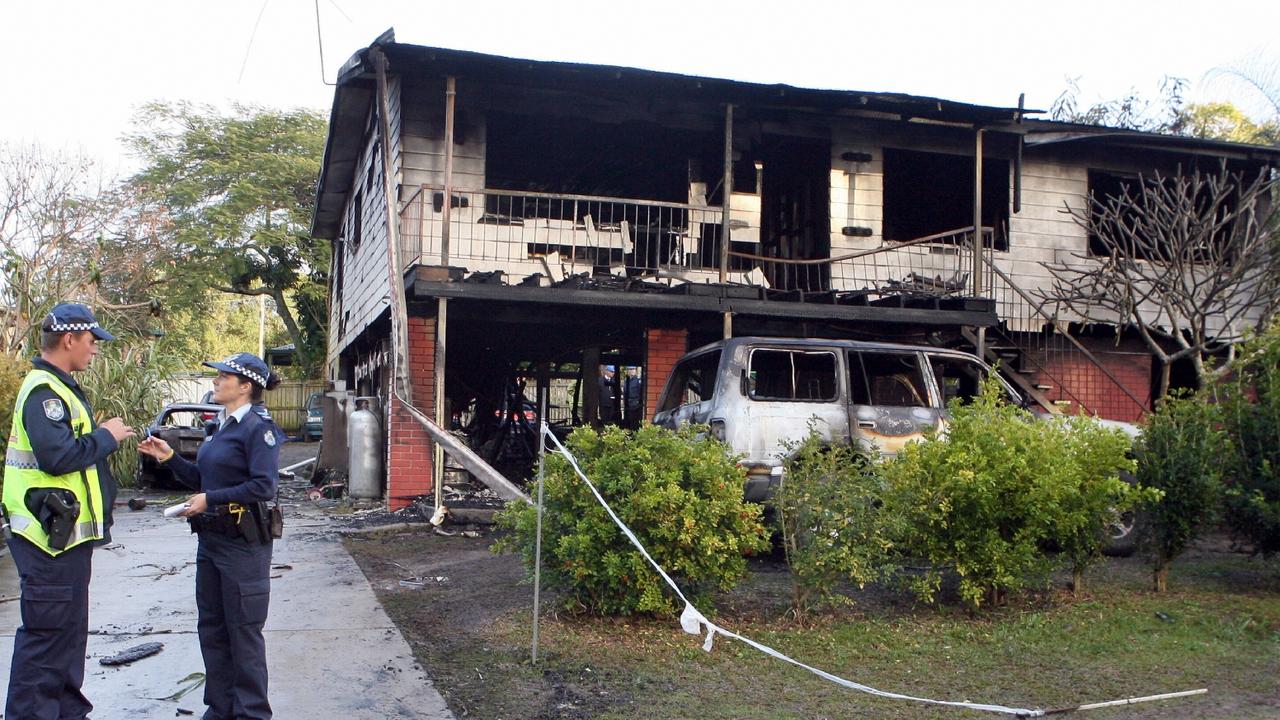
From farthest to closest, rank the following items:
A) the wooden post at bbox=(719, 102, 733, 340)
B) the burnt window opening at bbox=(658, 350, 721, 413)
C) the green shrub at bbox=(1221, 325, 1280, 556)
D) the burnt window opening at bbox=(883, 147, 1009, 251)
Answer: the burnt window opening at bbox=(883, 147, 1009, 251) < the wooden post at bbox=(719, 102, 733, 340) < the burnt window opening at bbox=(658, 350, 721, 413) < the green shrub at bbox=(1221, 325, 1280, 556)

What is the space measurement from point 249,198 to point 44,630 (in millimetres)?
31421

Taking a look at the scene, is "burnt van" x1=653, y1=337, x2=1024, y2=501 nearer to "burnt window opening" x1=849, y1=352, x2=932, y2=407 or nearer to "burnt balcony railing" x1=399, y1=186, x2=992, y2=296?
"burnt window opening" x1=849, y1=352, x2=932, y2=407

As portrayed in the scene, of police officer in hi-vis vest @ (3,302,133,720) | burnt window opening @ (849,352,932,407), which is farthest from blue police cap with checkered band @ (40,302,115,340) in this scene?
burnt window opening @ (849,352,932,407)

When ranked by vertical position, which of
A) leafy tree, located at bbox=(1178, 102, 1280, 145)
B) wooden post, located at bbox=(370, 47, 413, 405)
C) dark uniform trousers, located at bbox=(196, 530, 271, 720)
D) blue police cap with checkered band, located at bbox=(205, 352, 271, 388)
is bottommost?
dark uniform trousers, located at bbox=(196, 530, 271, 720)

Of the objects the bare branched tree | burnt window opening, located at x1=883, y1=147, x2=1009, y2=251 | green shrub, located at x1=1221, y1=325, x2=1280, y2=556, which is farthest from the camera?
burnt window opening, located at x1=883, y1=147, x2=1009, y2=251

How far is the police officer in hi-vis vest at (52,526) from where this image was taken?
408 centimetres

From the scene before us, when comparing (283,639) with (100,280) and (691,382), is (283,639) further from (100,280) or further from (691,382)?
(100,280)

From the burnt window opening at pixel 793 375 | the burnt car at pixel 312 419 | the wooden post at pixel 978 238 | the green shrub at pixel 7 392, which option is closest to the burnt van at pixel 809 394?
the burnt window opening at pixel 793 375

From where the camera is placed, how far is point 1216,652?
234 inches

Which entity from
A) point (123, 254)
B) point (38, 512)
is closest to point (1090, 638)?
point (38, 512)

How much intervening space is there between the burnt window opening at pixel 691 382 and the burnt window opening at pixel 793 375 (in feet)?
1.42

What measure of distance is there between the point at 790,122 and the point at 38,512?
11.0 m

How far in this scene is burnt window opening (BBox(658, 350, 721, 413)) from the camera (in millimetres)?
9406

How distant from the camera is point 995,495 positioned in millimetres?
6523
